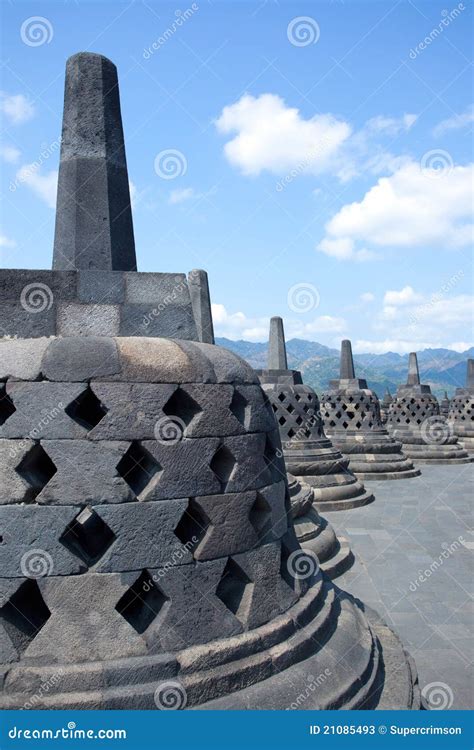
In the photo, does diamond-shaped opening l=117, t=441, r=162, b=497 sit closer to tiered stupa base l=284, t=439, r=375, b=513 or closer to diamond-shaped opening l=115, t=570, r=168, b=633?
diamond-shaped opening l=115, t=570, r=168, b=633

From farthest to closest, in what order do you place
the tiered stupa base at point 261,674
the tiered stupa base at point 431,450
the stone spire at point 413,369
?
the stone spire at point 413,369 → the tiered stupa base at point 431,450 → the tiered stupa base at point 261,674

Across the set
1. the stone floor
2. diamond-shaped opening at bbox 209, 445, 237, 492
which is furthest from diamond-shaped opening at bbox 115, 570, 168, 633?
the stone floor

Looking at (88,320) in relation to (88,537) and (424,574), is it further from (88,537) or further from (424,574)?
(424,574)

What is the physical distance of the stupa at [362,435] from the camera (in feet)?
40.5

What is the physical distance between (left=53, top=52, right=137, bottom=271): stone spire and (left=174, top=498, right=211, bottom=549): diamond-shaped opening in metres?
1.63

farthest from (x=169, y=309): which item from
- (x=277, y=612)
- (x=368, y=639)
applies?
(x=368, y=639)

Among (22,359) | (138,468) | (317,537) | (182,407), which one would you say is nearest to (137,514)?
(138,468)

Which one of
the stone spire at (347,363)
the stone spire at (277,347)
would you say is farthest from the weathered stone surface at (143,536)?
the stone spire at (347,363)

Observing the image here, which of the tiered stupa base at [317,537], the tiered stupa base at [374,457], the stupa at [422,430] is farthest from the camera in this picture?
the stupa at [422,430]

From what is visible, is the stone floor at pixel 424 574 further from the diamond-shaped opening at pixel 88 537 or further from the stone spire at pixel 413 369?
the stone spire at pixel 413 369

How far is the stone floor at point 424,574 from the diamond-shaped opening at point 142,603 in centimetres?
218

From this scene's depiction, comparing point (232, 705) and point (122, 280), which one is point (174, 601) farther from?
point (122, 280)

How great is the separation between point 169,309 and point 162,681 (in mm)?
1968

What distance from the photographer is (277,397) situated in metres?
9.99
